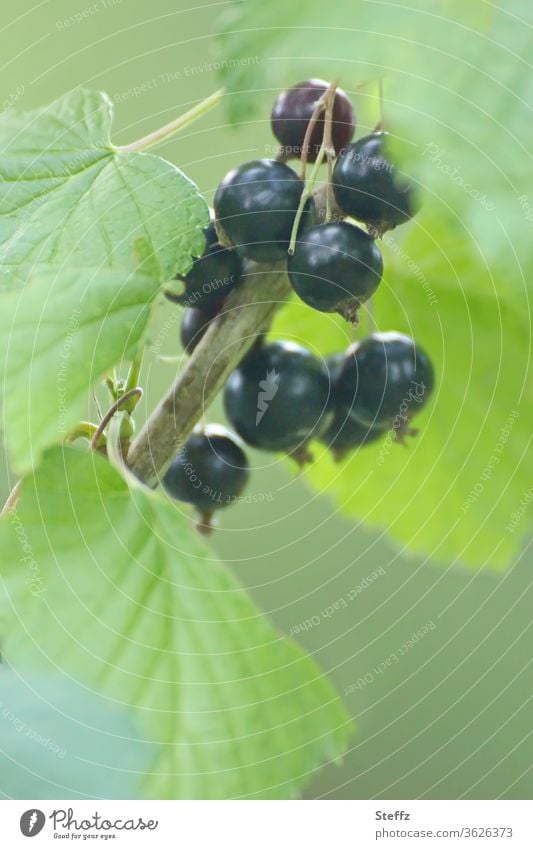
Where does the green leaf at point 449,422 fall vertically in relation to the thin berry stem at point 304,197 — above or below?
below

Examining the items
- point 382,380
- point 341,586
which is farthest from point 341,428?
point 341,586

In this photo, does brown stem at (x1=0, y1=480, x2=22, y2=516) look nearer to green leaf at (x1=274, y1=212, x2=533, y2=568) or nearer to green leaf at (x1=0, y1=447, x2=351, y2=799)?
green leaf at (x1=0, y1=447, x2=351, y2=799)

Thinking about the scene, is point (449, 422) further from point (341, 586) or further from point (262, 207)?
point (341, 586)

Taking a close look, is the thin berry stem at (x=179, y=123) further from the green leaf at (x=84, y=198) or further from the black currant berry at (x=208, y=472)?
the black currant berry at (x=208, y=472)

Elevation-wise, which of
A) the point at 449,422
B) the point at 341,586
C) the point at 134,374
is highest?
the point at 134,374

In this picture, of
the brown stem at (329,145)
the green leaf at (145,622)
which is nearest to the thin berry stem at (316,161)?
the brown stem at (329,145)

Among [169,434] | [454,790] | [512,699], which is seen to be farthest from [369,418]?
[512,699]

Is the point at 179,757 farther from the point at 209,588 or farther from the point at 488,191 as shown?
the point at 488,191
